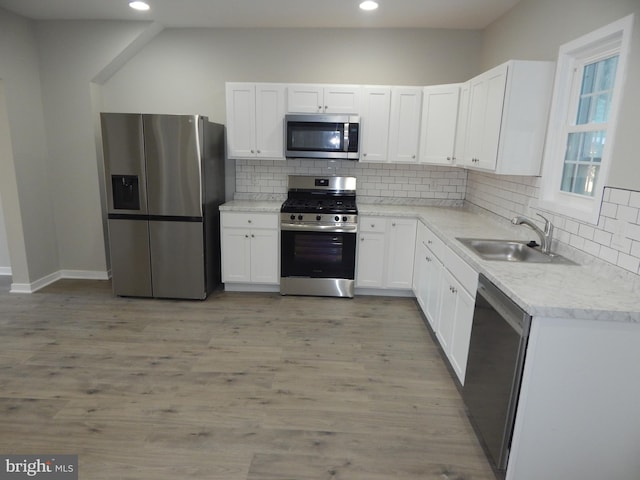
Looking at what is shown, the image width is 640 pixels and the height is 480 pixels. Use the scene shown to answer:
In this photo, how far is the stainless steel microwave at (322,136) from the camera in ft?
13.1

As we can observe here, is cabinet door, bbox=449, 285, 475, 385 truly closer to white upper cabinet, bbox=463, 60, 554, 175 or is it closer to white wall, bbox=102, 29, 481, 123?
white upper cabinet, bbox=463, 60, 554, 175

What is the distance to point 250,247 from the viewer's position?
13.8 ft

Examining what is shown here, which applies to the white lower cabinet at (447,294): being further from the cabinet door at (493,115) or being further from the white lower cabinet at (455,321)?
the cabinet door at (493,115)

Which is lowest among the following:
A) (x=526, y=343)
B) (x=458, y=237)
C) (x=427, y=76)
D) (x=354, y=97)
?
(x=526, y=343)

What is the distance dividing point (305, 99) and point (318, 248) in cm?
155

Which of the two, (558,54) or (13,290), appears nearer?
(558,54)

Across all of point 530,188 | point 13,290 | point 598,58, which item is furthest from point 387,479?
point 13,290

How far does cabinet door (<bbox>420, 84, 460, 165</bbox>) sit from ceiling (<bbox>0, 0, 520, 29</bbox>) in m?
0.68

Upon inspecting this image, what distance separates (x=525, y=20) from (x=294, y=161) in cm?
256

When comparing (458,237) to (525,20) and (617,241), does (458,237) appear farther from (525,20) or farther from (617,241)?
(525,20)

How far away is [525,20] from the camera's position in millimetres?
3225

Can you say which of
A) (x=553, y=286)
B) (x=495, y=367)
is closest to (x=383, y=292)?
(x=495, y=367)

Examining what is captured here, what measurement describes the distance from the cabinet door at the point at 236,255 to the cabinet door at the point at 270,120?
2.88 feet

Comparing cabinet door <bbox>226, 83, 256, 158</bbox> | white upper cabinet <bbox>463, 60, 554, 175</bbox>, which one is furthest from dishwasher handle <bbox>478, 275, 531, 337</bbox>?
cabinet door <bbox>226, 83, 256, 158</bbox>
